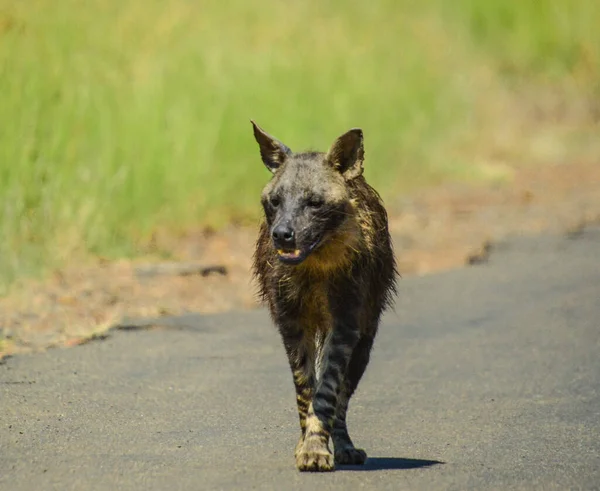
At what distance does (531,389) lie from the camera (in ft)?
28.0

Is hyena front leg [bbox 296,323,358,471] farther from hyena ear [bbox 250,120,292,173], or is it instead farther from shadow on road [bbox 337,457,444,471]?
hyena ear [bbox 250,120,292,173]

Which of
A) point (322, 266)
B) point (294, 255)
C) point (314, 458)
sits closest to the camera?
point (314, 458)

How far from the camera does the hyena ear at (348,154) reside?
266 inches

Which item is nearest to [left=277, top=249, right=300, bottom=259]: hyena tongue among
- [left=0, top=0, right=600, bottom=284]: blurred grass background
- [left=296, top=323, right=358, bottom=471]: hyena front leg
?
[left=296, top=323, right=358, bottom=471]: hyena front leg

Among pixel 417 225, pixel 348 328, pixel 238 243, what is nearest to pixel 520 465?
pixel 348 328

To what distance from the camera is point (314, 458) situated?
6.36 metres

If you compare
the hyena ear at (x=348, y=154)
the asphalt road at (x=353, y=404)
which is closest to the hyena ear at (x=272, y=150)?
the hyena ear at (x=348, y=154)

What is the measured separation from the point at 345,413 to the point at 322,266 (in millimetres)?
710

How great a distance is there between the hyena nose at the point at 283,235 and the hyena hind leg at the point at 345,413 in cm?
88

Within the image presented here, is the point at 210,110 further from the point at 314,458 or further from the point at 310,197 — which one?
the point at 314,458

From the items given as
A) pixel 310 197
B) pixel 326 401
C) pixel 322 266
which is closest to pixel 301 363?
pixel 326 401

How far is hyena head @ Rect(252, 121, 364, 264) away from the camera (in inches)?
256

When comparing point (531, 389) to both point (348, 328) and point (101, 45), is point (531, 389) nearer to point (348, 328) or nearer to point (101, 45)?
point (348, 328)

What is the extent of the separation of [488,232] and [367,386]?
7091 millimetres
